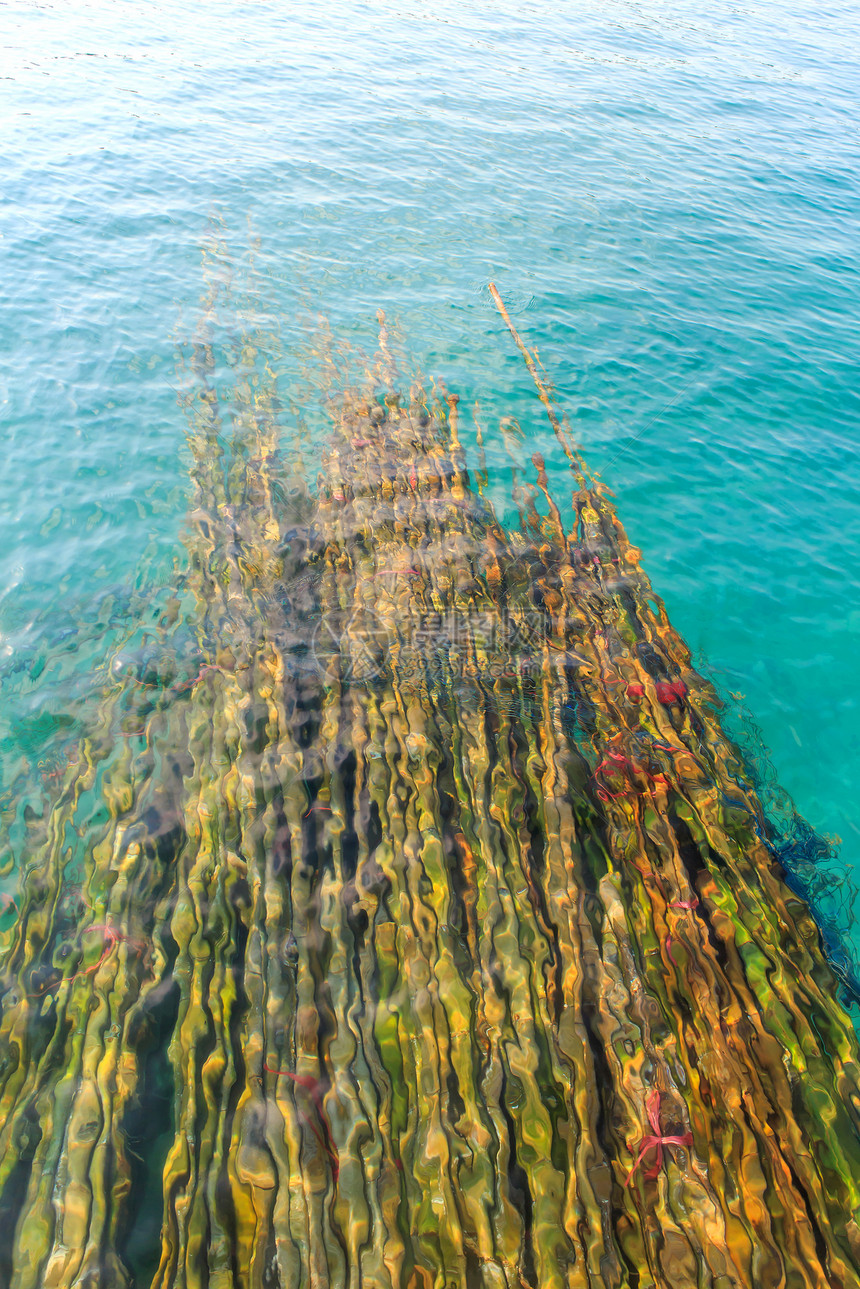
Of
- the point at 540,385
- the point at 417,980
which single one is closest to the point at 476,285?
the point at 540,385

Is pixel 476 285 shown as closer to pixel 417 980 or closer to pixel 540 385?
pixel 540 385

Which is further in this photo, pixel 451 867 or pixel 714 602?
pixel 714 602

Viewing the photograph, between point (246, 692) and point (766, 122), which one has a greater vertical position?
point (766, 122)

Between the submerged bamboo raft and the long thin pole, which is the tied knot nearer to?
the submerged bamboo raft

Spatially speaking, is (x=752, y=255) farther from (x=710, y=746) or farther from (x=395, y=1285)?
(x=395, y=1285)

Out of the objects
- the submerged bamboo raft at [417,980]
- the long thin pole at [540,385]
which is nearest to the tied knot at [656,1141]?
the submerged bamboo raft at [417,980]

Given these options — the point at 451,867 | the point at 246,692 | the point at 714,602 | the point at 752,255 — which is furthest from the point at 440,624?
the point at 752,255

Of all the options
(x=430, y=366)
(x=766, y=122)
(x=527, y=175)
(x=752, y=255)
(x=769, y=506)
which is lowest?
(x=769, y=506)
